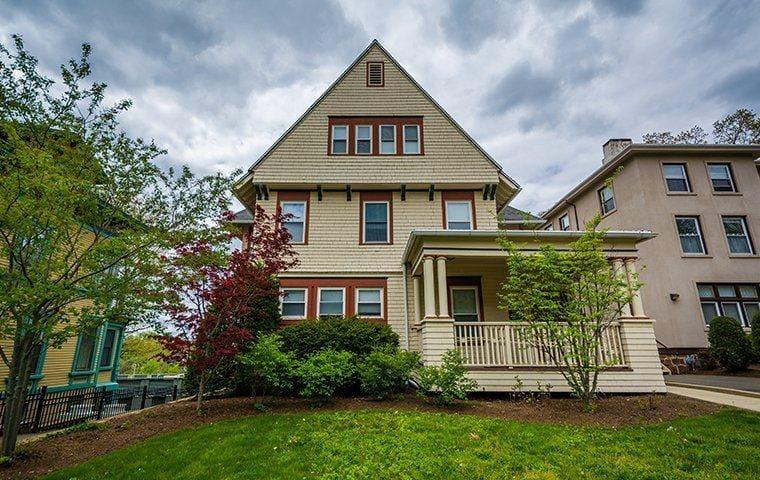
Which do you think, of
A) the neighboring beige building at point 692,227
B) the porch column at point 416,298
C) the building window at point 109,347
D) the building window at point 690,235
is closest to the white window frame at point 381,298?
the porch column at point 416,298

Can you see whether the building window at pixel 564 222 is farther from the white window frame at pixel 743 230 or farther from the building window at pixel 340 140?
the building window at pixel 340 140

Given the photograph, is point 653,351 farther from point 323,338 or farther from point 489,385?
point 323,338

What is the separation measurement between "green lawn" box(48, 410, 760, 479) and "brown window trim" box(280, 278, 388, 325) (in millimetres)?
5241

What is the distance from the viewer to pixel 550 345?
852 centimetres

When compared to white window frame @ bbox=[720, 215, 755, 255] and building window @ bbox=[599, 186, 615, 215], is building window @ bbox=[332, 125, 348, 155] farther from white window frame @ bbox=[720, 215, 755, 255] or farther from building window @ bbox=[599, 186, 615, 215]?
white window frame @ bbox=[720, 215, 755, 255]

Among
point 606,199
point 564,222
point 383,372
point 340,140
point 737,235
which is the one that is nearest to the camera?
point 383,372

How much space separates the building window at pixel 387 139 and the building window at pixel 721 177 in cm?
1481

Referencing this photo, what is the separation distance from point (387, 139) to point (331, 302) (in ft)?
20.9

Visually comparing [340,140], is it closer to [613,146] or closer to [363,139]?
[363,139]

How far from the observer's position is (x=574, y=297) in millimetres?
7523

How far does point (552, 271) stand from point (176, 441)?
759cm

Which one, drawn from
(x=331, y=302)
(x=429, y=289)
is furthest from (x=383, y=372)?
(x=331, y=302)

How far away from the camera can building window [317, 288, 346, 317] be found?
1160 centimetres

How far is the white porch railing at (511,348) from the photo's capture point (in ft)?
28.3
